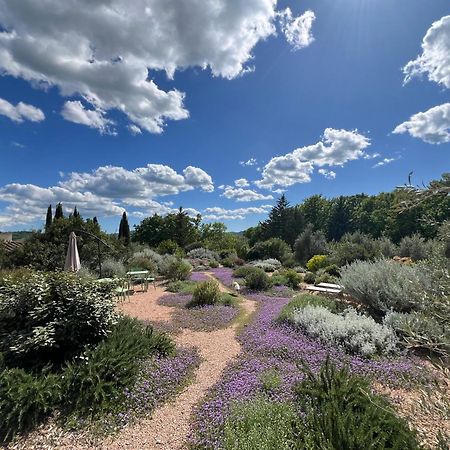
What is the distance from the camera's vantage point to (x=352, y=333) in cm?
544

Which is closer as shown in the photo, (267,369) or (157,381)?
(157,381)

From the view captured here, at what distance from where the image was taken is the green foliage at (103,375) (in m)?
3.60

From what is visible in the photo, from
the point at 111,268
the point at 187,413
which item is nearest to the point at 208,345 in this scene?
the point at 187,413

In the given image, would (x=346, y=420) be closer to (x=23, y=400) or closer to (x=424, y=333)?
(x=424, y=333)

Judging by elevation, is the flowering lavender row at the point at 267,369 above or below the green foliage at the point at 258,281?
below

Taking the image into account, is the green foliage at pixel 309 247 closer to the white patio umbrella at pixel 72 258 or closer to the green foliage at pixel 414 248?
the green foliage at pixel 414 248

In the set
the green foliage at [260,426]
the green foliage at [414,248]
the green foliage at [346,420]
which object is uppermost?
the green foliage at [414,248]

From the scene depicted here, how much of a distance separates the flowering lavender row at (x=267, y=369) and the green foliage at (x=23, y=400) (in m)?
1.86

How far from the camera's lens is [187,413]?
3.64 meters

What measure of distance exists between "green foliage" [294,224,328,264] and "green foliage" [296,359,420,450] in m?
19.6

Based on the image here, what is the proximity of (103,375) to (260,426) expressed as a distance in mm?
2226

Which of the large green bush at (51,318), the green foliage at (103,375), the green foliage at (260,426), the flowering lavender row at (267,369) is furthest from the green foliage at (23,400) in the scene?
the green foliage at (260,426)

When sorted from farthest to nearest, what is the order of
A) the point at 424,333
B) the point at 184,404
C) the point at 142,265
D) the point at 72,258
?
the point at 142,265, the point at 72,258, the point at 184,404, the point at 424,333

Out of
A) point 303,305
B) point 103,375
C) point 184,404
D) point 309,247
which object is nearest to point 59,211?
point 309,247
